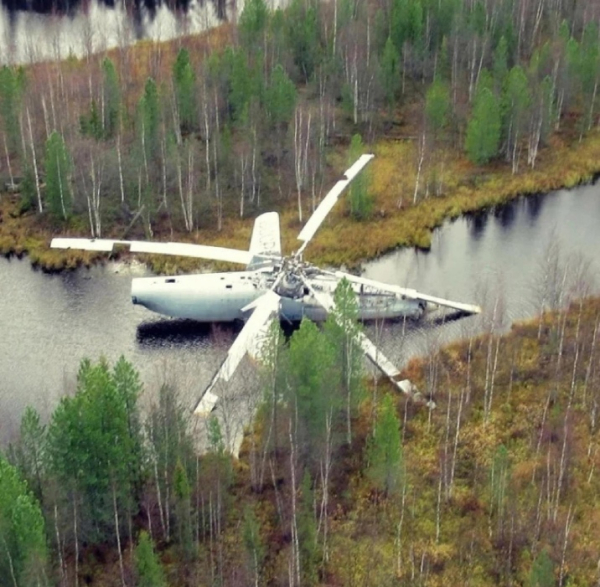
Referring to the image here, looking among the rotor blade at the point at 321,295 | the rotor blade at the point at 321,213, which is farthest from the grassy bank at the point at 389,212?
the rotor blade at the point at 321,295

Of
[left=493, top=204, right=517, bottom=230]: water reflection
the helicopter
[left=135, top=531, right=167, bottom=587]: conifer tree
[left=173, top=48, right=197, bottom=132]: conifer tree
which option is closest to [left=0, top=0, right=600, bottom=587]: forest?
[left=135, top=531, right=167, bottom=587]: conifer tree

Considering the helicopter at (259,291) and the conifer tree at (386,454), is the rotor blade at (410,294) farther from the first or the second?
the conifer tree at (386,454)

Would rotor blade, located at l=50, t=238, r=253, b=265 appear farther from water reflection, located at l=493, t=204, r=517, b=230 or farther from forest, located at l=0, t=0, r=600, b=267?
water reflection, located at l=493, t=204, r=517, b=230

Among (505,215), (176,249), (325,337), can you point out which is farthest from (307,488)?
(505,215)

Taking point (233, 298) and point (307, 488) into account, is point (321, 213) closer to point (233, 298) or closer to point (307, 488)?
point (233, 298)

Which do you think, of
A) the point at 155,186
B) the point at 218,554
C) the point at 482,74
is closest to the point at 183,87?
the point at 155,186

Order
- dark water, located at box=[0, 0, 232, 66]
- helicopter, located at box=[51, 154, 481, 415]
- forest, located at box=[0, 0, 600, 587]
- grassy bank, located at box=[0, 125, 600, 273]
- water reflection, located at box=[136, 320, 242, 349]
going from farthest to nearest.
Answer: dark water, located at box=[0, 0, 232, 66]
grassy bank, located at box=[0, 125, 600, 273]
water reflection, located at box=[136, 320, 242, 349]
helicopter, located at box=[51, 154, 481, 415]
forest, located at box=[0, 0, 600, 587]
